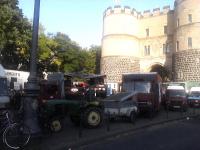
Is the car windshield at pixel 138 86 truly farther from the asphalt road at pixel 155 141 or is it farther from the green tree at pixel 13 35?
the green tree at pixel 13 35

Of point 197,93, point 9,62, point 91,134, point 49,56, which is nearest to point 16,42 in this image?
point 9,62

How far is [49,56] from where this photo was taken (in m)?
49.1

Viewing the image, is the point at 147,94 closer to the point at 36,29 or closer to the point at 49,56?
the point at 36,29

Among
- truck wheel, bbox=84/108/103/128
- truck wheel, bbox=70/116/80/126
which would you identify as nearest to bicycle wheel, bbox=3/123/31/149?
truck wheel, bbox=84/108/103/128

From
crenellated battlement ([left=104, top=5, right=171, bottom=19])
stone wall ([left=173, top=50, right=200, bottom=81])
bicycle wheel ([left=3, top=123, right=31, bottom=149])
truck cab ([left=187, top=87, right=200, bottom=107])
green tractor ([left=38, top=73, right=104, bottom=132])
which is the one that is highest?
crenellated battlement ([left=104, top=5, right=171, bottom=19])

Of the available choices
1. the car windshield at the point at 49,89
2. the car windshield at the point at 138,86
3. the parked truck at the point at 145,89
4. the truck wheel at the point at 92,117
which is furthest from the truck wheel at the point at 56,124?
the car windshield at the point at 138,86

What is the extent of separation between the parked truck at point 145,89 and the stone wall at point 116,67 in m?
34.0

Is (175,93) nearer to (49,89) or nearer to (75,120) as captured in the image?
(49,89)

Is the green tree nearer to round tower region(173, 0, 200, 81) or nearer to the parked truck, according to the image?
the parked truck

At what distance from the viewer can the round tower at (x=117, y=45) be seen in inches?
2244

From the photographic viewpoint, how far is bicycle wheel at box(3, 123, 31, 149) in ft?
33.2

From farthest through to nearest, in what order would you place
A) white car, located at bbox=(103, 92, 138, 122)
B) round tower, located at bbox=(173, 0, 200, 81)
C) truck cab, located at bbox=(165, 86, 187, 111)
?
round tower, located at bbox=(173, 0, 200, 81) → truck cab, located at bbox=(165, 86, 187, 111) → white car, located at bbox=(103, 92, 138, 122)

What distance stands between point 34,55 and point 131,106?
8.59m

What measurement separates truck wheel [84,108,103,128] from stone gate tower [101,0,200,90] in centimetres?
3535
